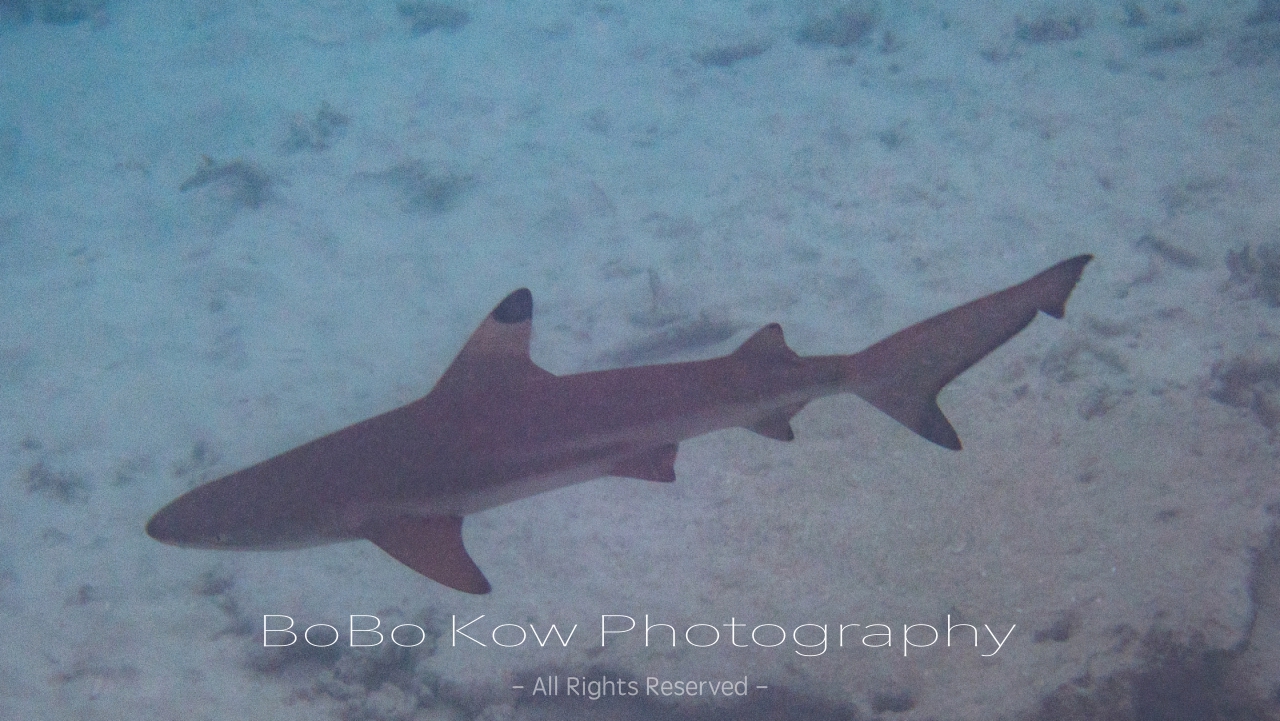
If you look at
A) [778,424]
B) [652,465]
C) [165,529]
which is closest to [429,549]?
[652,465]

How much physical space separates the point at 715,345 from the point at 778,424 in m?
2.47

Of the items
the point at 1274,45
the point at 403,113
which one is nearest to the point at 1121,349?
the point at 1274,45

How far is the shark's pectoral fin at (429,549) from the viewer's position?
3264 millimetres

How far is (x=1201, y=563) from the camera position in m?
4.12

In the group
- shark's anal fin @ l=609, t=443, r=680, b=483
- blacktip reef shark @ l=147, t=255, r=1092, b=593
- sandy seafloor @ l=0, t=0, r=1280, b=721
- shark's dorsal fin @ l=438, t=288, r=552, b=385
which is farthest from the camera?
sandy seafloor @ l=0, t=0, r=1280, b=721

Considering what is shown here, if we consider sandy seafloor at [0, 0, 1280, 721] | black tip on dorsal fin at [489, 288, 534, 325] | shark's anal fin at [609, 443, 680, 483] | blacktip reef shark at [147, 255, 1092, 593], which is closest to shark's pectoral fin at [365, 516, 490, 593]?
blacktip reef shark at [147, 255, 1092, 593]

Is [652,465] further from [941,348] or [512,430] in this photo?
[941,348]

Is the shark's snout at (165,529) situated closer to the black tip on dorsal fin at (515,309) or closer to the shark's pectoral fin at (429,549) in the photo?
Result: the shark's pectoral fin at (429,549)

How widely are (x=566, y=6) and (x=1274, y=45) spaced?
12.9 m

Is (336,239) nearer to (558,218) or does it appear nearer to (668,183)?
(558,218)

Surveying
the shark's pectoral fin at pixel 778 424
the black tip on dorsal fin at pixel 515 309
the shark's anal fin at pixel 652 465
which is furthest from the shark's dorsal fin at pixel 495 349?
the shark's pectoral fin at pixel 778 424

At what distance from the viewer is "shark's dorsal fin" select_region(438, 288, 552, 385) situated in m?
3.43

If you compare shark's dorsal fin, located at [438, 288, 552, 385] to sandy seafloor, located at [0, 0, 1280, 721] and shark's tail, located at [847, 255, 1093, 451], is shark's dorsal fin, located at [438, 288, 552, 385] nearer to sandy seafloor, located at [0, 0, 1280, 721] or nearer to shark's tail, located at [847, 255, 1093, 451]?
shark's tail, located at [847, 255, 1093, 451]

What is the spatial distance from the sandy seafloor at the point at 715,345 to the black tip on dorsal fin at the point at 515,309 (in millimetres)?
2123
